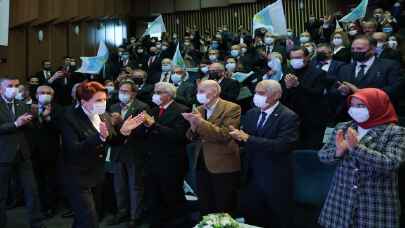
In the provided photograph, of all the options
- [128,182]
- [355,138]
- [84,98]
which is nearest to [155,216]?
[128,182]

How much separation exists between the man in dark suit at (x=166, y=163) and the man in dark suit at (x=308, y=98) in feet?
3.38

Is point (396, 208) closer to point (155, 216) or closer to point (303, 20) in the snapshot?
point (155, 216)

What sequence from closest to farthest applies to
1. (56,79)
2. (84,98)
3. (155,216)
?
1. (84,98)
2. (155,216)
3. (56,79)

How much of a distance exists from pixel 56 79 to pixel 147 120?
176 inches

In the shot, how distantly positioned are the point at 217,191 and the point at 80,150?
1.16 meters

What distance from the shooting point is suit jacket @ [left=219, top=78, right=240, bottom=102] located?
4984 mm

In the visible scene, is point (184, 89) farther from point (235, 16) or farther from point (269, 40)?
point (235, 16)

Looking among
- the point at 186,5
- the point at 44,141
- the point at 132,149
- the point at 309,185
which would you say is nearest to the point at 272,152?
the point at 309,185

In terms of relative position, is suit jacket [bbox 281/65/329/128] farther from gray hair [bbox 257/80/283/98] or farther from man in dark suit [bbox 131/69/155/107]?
man in dark suit [bbox 131/69/155/107]

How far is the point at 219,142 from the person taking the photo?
3.70 m

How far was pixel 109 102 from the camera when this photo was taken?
5.65m

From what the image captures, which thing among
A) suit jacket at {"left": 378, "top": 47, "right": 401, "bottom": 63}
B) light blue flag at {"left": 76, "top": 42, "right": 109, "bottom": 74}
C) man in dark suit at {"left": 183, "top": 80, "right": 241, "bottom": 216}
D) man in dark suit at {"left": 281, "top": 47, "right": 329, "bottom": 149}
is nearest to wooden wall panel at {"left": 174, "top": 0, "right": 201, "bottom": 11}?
light blue flag at {"left": 76, "top": 42, "right": 109, "bottom": 74}

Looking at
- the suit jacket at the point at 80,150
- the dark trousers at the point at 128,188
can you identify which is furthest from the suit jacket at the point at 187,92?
the suit jacket at the point at 80,150

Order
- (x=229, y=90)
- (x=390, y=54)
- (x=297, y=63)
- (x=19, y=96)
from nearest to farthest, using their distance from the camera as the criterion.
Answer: (x=297, y=63)
(x=19, y=96)
(x=229, y=90)
(x=390, y=54)
